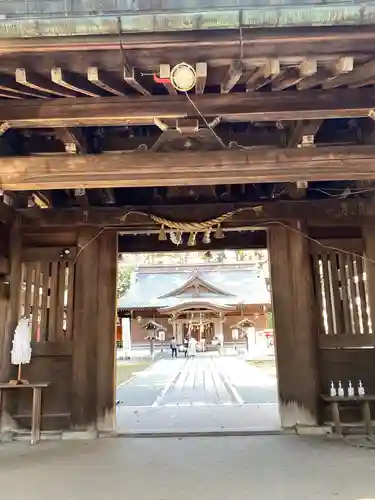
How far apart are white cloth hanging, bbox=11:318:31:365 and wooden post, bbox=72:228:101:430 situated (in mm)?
547

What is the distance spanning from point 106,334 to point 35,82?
10.7ft

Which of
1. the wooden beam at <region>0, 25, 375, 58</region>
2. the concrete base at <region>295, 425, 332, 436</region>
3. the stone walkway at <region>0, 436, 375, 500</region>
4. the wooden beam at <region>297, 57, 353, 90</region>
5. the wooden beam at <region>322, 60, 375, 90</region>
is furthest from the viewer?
the concrete base at <region>295, 425, 332, 436</region>

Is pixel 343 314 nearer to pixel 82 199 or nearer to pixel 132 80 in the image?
pixel 82 199

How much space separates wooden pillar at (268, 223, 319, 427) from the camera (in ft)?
16.4

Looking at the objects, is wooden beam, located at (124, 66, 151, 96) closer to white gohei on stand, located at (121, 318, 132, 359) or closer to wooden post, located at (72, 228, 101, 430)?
wooden post, located at (72, 228, 101, 430)

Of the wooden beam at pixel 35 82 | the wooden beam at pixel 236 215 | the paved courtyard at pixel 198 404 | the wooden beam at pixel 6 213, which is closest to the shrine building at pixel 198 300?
the paved courtyard at pixel 198 404

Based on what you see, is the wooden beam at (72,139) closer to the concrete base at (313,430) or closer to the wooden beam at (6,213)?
the wooden beam at (6,213)

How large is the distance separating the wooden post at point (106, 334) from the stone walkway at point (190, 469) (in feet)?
1.21

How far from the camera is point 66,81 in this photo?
2.72 m

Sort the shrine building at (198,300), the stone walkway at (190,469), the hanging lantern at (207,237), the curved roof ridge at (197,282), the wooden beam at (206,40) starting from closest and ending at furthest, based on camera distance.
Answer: the wooden beam at (206,40) < the stone walkway at (190,469) < the hanging lantern at (207,237) < the shrine building at (198,300) < the curved roof ridge at (197,282)

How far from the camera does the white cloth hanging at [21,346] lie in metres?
5.03

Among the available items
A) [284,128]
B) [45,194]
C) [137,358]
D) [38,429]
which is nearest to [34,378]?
[38,429]

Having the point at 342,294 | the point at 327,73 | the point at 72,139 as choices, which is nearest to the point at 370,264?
the point at 342,294

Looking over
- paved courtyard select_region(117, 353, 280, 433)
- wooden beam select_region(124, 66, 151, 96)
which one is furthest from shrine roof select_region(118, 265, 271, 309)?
wooden beam select_region(124, 66, 151, 96)
